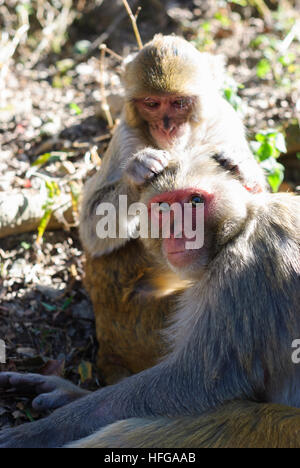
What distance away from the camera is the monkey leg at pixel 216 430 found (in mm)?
2912

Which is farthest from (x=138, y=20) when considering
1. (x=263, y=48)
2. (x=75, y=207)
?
(x=75, y=207)

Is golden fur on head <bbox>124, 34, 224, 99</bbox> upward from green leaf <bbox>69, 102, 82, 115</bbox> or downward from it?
downward

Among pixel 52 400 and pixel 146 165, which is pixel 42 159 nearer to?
pixel 146 165

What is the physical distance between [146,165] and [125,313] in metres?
1.18

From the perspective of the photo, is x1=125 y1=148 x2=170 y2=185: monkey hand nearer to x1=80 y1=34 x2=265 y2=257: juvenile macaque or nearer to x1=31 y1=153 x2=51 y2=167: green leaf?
x1=80 y1=34 x2=265 y2=257: juvenile macaque

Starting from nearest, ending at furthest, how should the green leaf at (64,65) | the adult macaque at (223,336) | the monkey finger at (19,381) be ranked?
the adult macaque at (223,336) < the monkey finger at (19,381) < the green leaf at (64,65)

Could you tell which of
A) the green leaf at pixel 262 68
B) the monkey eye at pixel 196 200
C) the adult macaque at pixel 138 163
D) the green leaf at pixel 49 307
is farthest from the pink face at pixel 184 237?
the green leaf at pixel 262 68

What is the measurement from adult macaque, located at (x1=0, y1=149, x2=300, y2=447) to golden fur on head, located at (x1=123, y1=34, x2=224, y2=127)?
144 centimetres

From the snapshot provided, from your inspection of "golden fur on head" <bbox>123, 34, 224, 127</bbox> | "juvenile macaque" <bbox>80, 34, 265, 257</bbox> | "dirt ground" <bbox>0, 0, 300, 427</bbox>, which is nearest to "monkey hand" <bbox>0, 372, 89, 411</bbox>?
"dirt ground" <bbox>0, 0, 300, 427</bbox>

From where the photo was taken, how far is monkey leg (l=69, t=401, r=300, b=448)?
291cm

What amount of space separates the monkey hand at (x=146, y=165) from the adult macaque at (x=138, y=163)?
0.05 ft

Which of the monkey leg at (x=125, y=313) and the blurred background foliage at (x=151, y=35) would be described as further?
the blurred background foliage at (x=151, y=35)

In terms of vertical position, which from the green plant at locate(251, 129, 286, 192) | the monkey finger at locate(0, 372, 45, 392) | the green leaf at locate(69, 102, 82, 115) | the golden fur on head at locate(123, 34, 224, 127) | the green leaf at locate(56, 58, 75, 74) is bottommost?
the monkey finger at locate(0, 372, 45, 392)

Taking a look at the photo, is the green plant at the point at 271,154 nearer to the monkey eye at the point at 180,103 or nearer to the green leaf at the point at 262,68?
the monkey eye at the point at 180,103
